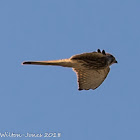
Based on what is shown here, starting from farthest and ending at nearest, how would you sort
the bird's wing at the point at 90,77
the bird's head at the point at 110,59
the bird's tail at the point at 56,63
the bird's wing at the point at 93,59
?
the bird's wing at the point at 90,77 → the bird's head at the point at 110,59 → the bird's wing at the point at 93,59 → the bird's tail at the point at 56,63

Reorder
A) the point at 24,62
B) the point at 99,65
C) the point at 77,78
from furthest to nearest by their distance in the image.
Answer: the point at 77,78
the point at 99,65
the point at 24,62

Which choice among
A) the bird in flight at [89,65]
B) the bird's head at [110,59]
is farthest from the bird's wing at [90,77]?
the bird's head at [110,59]

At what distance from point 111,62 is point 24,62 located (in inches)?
123

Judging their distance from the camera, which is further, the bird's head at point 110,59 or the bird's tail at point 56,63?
the bird's head at point 110,59

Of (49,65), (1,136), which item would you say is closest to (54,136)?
(1,136)

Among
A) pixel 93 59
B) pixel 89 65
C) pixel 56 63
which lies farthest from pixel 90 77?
pixel 56 63

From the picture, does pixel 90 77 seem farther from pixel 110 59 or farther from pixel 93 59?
pixel 93 59

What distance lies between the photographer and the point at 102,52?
12.8 metres

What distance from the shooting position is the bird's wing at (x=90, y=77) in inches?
559

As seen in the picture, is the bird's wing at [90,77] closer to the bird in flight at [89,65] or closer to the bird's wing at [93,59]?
the bird in flight at [89,65]

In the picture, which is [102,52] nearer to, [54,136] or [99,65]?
[99,65]

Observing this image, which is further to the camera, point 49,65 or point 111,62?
point 111,62

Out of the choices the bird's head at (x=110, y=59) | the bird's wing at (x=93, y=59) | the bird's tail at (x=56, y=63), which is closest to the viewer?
the bird's tail at (x=56, y=63)

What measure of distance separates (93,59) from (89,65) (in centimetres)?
40
